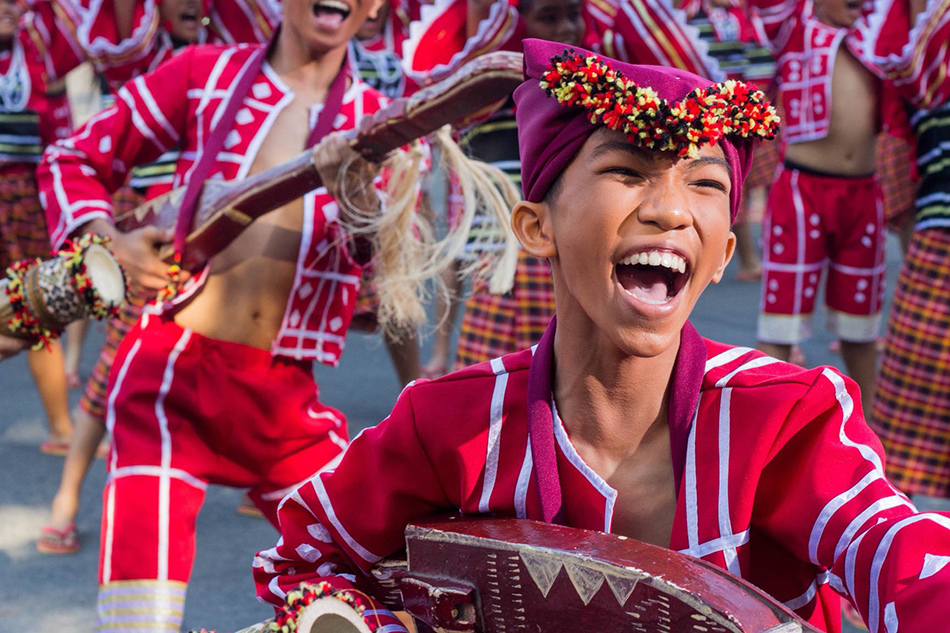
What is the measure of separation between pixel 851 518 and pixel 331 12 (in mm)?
1977

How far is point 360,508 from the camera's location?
1806mm

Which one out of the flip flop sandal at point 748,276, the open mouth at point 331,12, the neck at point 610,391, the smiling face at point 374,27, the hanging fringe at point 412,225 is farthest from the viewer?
the flip flop sandal at point 748,276

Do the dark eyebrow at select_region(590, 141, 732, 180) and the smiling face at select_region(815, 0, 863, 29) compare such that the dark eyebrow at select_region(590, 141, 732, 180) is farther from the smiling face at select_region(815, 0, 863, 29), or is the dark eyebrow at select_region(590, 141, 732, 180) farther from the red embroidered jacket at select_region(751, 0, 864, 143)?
the smiling face at select_region(815, 0, 863, 29)

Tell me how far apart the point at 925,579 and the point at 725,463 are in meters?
0.32

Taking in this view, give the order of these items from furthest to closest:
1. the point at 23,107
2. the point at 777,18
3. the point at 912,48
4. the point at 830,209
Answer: the point at 777,18, the point at 23,107, the point at 830,209, the point at 912,48

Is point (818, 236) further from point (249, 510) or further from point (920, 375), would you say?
point (249, 510)

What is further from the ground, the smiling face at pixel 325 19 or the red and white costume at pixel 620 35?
the smiling face at pixel 325 19

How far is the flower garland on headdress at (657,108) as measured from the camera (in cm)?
156

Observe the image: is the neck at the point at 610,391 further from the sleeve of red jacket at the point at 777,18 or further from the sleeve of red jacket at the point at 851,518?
the sleeve of red jacket at the point at 777,18

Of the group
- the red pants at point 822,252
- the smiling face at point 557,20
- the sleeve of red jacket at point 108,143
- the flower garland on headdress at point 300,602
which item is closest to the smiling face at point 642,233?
the flower garland on headdress at point 300,602

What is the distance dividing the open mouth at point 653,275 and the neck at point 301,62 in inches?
65.1

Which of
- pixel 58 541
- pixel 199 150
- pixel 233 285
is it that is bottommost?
pixel 58 541

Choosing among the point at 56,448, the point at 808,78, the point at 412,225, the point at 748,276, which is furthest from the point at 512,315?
the point at 748,276

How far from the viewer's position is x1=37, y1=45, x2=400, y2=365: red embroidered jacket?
301 centimetres
